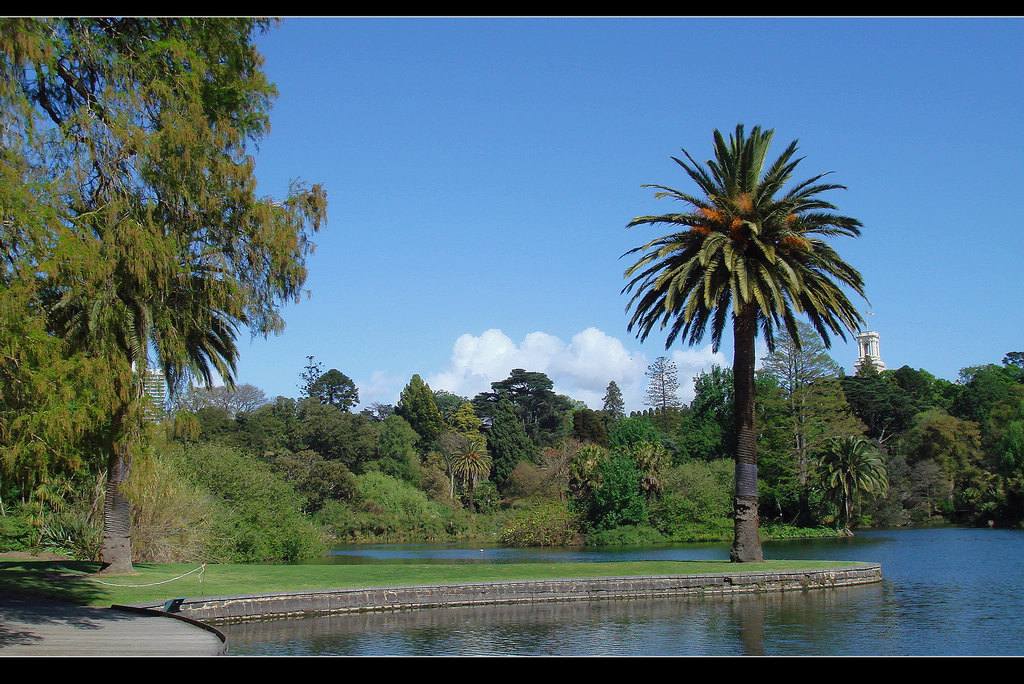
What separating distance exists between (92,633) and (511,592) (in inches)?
431

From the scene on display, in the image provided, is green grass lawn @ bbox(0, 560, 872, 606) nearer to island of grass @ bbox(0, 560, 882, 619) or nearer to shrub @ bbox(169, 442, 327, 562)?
island of grass @ bbox(0, 560, 882, 619)

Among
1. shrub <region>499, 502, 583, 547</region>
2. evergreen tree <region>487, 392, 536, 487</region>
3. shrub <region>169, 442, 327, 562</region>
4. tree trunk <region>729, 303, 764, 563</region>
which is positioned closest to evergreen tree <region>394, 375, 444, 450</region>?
evergreen tree <region>487, 392, 536, 487</region>

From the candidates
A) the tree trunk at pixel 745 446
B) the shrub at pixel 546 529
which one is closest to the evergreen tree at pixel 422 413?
the shrub at pixel 546 529

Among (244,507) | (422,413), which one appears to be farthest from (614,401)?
(244,507)

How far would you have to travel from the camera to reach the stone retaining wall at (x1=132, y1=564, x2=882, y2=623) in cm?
1842

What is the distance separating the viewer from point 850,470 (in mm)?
58812

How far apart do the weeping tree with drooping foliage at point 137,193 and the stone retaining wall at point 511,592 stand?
4.63 meters

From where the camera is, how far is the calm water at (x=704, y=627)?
15.0m

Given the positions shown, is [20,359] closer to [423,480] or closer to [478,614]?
[478,614]

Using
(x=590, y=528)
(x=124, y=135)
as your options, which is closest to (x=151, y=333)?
(x=124, y=135)

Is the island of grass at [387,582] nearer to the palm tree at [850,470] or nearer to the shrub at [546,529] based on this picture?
the shrub at [546,529]

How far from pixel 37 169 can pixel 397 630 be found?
10.8m

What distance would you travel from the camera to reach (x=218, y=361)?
89.6 ft

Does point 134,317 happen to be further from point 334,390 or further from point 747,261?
point 334,390
